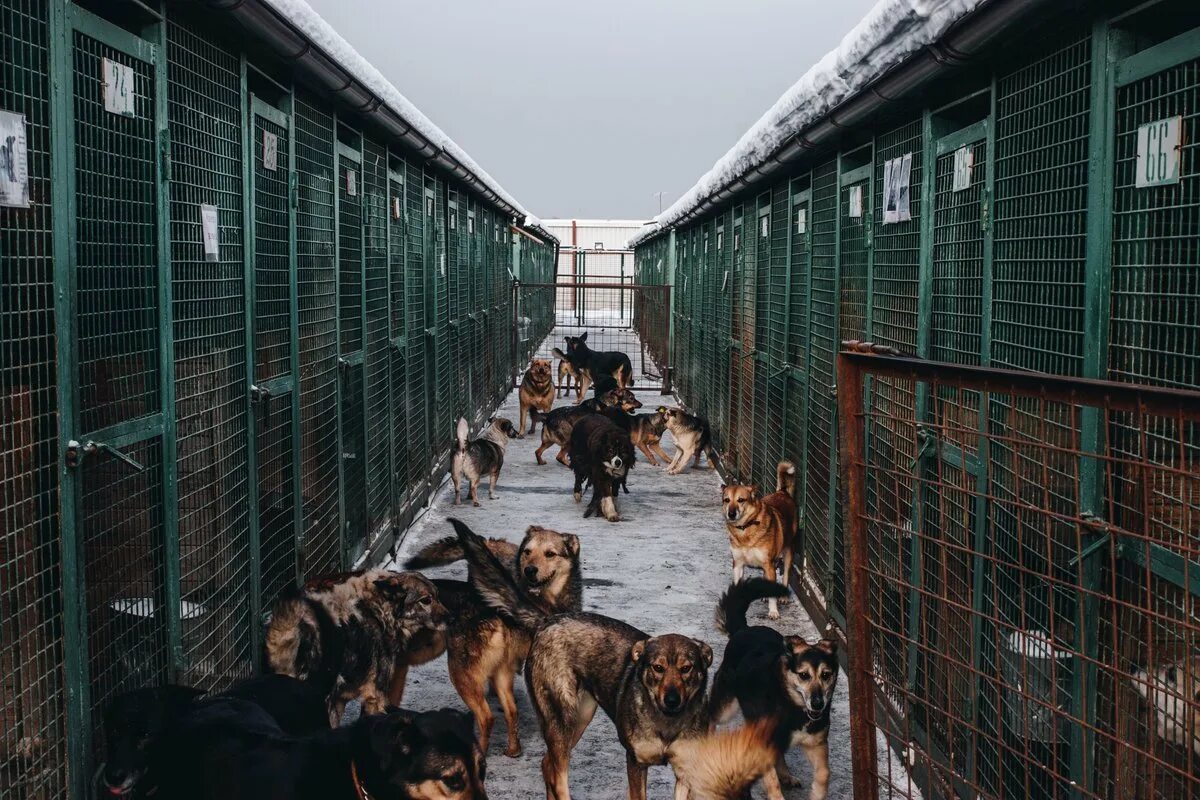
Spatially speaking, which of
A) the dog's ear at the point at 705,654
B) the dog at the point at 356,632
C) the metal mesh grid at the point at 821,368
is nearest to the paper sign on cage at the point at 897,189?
the metal mesh grid at the point at 821,368

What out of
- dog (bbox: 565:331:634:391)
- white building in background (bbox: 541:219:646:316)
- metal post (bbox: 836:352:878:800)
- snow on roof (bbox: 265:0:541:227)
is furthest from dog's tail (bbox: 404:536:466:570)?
white building in background (bbox: 541:219:646:316)

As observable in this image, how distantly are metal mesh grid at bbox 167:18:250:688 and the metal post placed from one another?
2570 mm

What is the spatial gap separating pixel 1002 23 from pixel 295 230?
3.84 metres

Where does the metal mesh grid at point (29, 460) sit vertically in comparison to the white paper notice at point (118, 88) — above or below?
below

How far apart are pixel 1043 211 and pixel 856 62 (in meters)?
1.87

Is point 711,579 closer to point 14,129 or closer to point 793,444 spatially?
point 793,444

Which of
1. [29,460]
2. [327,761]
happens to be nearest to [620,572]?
[327,761]

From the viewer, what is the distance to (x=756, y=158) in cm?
909

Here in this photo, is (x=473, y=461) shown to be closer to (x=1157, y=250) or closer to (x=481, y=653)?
(x=481, y=653)

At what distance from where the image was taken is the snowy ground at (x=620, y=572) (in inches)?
210

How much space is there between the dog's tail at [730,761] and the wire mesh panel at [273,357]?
7.41 ft

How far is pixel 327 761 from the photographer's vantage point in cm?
376

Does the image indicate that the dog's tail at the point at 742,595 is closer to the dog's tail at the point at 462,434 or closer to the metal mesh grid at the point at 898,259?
the metal mesh grid at the point at 898,259

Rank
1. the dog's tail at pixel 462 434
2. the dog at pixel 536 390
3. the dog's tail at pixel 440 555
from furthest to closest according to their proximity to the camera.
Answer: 1. the dog at pixel 536 390
2. the dog's tail at pixel 462 434
3. the dog's tail at pixel 440 555
